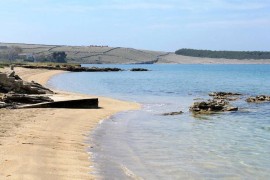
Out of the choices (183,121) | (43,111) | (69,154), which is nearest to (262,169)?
(69,154)

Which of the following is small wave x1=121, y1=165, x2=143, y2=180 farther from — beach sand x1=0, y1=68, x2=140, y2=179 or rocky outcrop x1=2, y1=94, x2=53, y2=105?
rocky outcrop x1=2, y1=94, x2=53, y2=105

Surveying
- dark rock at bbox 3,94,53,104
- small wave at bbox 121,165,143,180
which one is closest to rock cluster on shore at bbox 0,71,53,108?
dark rock at bbox 3,94,53,104

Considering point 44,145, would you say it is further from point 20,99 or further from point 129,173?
point 20,99

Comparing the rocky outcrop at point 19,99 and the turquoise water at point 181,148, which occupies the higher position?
the rocky outcrop at point 19,99

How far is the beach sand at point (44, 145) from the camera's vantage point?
29.3 feet

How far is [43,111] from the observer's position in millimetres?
19516

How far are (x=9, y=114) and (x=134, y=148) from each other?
22.1 feet

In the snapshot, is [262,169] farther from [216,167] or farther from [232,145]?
[232,145]

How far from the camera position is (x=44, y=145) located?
11688 millimetres

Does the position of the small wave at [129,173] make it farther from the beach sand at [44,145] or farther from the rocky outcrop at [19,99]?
the rocky outcrop at [19,99]

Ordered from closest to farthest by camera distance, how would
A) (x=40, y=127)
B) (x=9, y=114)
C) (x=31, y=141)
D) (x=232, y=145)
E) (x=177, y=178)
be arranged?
(x=177, y=178) < (x=31, y=141) < (x=232, y=145) < (x=40, y=127) < (x=9, y=114)

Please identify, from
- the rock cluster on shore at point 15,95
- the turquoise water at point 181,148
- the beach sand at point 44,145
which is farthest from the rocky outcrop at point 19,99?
the turquoise water at point 181,148

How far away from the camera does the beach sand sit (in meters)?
8.95

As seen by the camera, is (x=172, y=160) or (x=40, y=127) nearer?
(x=172, y=160)
